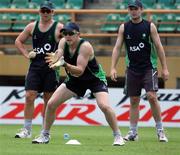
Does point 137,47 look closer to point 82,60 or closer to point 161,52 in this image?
point 161,52

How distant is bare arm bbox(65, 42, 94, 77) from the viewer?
36.4 ft

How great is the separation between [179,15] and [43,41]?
10856 mm

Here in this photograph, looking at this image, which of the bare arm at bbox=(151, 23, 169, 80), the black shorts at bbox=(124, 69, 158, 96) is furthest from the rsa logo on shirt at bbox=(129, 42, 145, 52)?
the black shorts at bbox=(124, 69, 158, 96)

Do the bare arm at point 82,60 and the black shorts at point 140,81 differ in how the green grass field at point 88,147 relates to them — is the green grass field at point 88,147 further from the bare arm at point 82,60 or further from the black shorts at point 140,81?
the bare arm at point 82,60

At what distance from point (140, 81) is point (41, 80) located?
1.68m

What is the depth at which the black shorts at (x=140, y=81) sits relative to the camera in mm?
13039

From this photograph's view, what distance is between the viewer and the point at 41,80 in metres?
13.1

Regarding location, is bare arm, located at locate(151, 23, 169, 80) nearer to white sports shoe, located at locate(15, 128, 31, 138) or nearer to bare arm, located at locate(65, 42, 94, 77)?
bare arm, located at locate(65, 42, 94, 77)

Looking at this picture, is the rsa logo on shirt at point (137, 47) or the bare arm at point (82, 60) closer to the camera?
the bare arm at point (82, 60)

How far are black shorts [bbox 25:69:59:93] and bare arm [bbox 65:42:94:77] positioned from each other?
187cm

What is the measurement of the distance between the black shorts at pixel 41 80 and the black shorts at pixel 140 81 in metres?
1.28

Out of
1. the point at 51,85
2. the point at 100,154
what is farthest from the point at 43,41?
the point at 100,154

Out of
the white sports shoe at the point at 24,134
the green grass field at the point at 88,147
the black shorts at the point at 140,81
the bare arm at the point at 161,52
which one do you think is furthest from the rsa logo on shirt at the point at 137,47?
the white sports shoe at the point at 24,134

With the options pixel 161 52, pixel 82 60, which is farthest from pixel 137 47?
pixel 82 60
